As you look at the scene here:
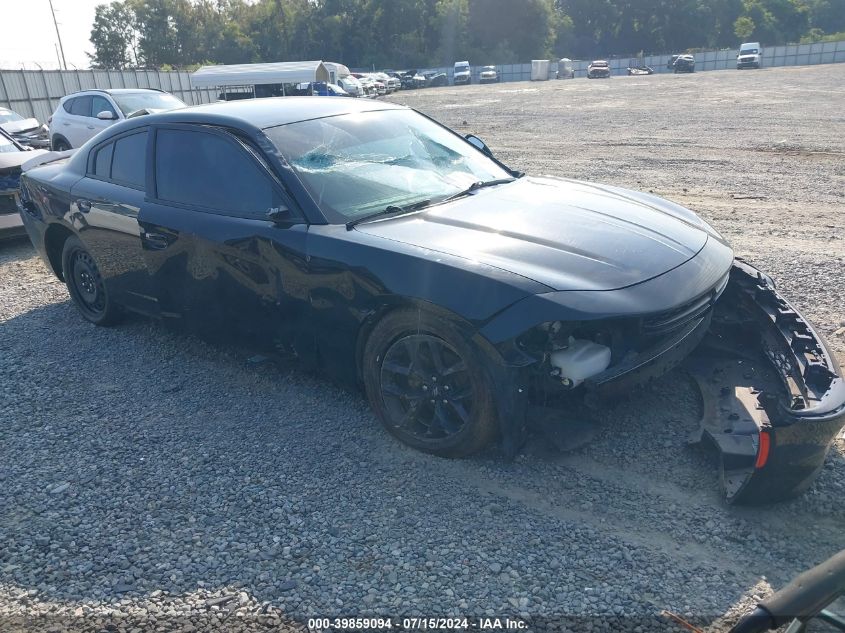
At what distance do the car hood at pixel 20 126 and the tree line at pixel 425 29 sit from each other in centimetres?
6848

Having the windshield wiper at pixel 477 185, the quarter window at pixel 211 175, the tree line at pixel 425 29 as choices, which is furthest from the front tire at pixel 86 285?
the tree line at pixel 425 29

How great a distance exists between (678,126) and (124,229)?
1670cm

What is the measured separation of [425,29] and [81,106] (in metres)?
77.8

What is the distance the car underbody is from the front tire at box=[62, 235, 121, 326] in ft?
11.9

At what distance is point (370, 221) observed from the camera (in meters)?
3.85

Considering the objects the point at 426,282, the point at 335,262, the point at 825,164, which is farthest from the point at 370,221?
the point at 825,164

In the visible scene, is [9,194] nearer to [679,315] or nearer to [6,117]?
[679,315]

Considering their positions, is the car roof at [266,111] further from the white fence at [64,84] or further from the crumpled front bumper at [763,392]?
the white fence at [64,84]

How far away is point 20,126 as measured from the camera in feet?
52.4

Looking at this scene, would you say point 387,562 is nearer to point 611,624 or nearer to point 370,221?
point 611,624

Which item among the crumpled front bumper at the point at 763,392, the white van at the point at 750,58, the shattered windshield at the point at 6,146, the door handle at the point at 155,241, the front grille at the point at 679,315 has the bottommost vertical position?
the white van at the point at 750,58

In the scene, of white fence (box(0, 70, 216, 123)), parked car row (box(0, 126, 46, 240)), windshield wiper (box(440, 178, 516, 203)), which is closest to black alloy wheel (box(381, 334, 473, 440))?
windshield wiper (box(440, 178, 516, 203))

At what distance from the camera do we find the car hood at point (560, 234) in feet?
11.0

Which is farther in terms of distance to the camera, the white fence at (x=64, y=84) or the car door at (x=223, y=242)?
the white fence at (x=64, y=84)
